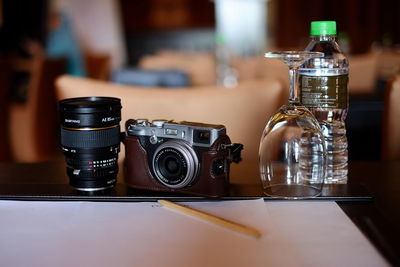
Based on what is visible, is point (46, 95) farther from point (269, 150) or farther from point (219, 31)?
point (219, 31)

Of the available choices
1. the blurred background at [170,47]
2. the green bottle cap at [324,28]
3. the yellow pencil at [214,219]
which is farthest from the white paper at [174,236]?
the blurred background at [170,47]

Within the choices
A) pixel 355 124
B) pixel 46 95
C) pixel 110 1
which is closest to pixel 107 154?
pixel 355 124

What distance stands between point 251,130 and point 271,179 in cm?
44

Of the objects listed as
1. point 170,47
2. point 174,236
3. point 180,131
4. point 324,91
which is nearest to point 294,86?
point 324,91

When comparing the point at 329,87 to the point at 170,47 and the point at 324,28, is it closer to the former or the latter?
the point at 324,28

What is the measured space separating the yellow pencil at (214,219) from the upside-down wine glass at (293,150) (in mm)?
→ 142

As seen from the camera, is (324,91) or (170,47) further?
(170,47)

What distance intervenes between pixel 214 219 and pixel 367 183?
1.08ft

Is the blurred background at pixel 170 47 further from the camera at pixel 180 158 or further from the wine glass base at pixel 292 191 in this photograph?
the wine glass base at pixel 292 191

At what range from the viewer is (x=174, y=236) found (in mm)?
705

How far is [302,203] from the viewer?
2.71ft

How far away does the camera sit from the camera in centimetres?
87

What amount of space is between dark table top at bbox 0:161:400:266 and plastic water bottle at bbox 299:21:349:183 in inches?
1.6

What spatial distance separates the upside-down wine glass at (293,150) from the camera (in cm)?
88
